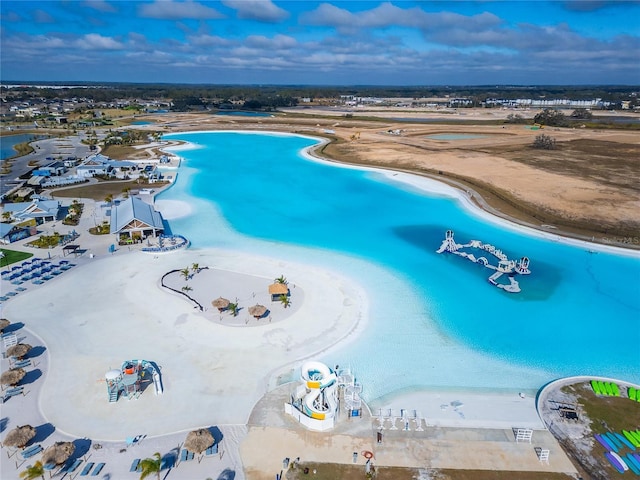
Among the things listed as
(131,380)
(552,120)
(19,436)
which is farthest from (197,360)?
(552,120)

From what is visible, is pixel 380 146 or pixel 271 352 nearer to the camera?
pixel 271 352

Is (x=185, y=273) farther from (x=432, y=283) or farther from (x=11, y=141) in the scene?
(x=11, y=141)

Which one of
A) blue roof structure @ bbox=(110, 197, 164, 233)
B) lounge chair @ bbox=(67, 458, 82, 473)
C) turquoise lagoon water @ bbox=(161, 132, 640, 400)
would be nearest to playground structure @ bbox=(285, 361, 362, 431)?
turquoise lagoon water @ bbox=(161, 132, 640, 400)

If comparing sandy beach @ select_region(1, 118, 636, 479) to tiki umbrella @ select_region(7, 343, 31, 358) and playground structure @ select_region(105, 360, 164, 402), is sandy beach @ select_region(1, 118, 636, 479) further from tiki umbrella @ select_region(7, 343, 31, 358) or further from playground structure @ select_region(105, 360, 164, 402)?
tiki umbrella @ select_region(7, 343, 31, 358)

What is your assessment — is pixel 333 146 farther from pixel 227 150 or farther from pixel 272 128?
pixel 272 128

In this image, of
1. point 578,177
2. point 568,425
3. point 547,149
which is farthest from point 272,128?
point 568,425

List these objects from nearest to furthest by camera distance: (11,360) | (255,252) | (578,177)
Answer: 1. (11,360)
2. (255,252)
3. (578,177)
